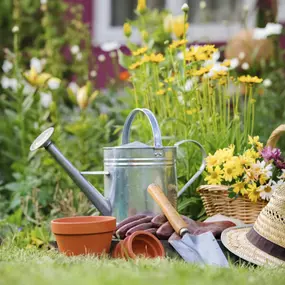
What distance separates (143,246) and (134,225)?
6.6 inches

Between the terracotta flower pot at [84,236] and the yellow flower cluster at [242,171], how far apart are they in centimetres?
69

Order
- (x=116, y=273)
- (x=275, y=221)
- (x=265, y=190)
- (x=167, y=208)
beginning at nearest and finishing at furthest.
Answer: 1. (x=116, y=273)
2. (x=275, y=221)
3. (x=167, y=208)
4. (x=265, y=190)

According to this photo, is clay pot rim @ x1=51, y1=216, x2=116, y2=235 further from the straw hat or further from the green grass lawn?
the straw hat

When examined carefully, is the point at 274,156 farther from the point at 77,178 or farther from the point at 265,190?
the point at 77,178

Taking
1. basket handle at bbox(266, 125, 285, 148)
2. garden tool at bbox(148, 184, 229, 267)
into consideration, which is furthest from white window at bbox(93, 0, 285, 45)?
garden tool at bbox(148, 184, 229, 267)

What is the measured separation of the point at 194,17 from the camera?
8.12m

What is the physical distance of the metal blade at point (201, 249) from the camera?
9.24 ft

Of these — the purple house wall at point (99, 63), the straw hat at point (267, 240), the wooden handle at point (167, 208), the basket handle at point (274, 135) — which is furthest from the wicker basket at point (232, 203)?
the purple house wall at point (99, 63)

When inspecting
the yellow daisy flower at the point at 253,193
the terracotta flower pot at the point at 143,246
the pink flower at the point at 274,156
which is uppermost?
the pink flower at the point at 274,156

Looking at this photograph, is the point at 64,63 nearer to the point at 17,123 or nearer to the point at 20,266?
the point at 17,123

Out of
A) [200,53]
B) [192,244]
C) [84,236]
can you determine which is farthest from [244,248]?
[200,53]

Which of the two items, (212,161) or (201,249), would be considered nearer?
(201,249)

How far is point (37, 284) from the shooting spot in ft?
6.49

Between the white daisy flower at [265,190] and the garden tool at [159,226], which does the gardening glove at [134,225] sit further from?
the white daisy flower at [265,190]
